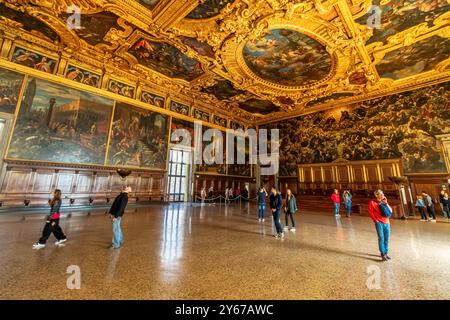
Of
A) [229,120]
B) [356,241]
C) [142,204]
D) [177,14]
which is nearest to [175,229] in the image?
[356,241]

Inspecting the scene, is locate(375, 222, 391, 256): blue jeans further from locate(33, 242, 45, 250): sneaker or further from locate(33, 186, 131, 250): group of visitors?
locate(33, 242, 45, 250): sneaker

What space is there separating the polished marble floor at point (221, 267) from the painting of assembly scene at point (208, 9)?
832 cm

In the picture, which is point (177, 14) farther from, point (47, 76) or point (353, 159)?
point (353, 159)

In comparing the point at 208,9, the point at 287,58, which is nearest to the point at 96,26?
the point at 208,9

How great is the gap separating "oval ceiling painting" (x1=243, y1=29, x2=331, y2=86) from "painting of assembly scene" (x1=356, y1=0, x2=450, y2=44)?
2269 mm

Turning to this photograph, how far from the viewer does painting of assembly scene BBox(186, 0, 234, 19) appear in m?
7.28

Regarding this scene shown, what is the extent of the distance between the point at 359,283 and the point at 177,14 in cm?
990

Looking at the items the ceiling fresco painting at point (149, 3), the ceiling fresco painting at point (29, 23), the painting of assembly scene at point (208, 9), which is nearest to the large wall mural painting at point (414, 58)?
the painting of assembly scene at point (208, 9)

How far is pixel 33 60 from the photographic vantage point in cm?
902

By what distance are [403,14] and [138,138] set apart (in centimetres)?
1421

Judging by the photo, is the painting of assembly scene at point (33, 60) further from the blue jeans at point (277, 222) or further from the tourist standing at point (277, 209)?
the blue jeans at point (277, 222)

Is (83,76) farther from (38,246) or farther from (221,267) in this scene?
(221,267)

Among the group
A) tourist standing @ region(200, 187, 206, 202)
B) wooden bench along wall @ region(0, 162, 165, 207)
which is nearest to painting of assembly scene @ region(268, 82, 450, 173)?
tourist standing @ region(200, 187, 206, 202)

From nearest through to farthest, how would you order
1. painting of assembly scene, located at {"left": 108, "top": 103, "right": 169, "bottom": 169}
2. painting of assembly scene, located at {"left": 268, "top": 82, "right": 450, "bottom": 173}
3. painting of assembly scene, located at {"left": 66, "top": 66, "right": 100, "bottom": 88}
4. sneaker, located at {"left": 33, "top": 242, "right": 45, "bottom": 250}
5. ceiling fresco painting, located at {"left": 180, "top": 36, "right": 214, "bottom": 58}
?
sneaker, located at {"left": 33, "top": 242, "right": 45, "bottom": 250} < ceiling fresco painting, located at {"left": 180, "top": 36, "right": 214, "bottom": 58} < painting of assembly scene, located at {"left": 66, "top": 66, "right": 100, "bottom": 88} < painting of assembly scene, located at {"left": 108, "top": 103, "right": 169, "bottom": 169} < painting of assembly scene, located at {"left": 268, "top": 82, "right": 450, "bottom": 173}
